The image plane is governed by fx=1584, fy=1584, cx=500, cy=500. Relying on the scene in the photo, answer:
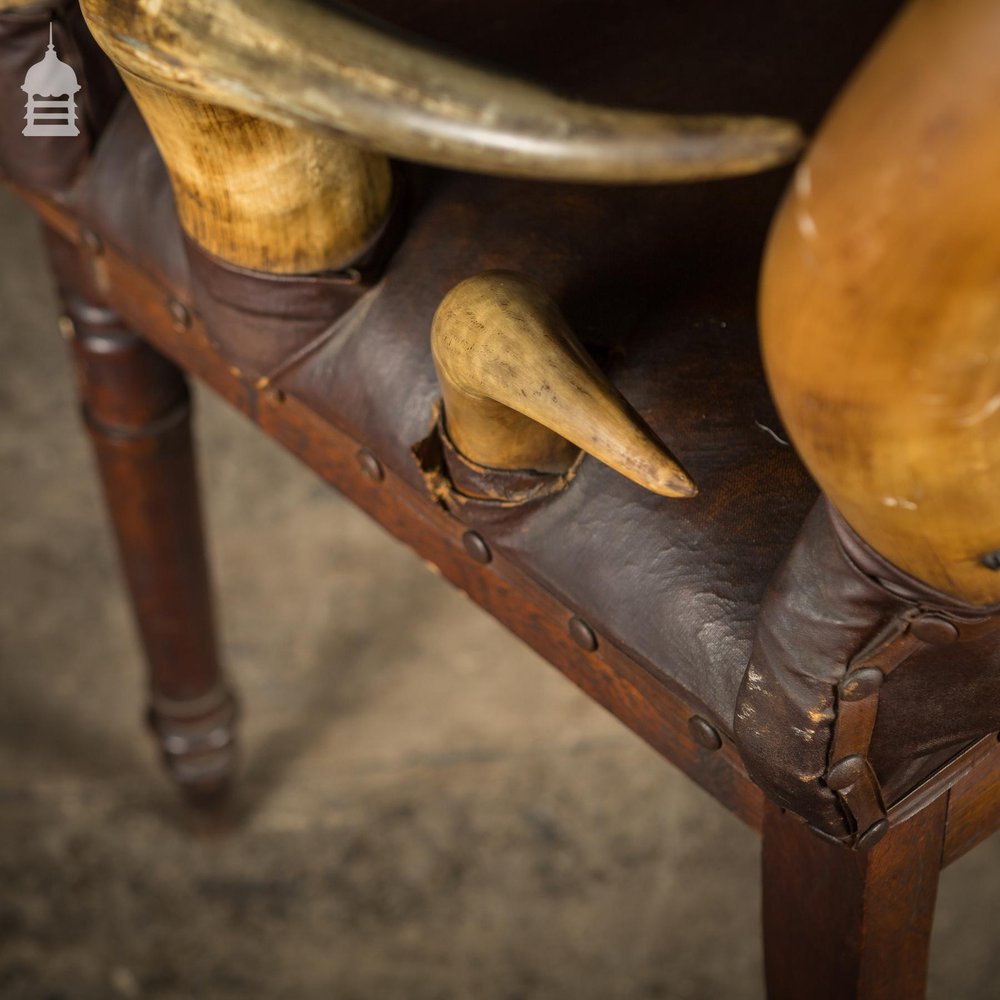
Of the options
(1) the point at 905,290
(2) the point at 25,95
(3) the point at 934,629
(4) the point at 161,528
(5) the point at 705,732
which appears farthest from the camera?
(4) the point at 161,528

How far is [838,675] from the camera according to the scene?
47 centimetres

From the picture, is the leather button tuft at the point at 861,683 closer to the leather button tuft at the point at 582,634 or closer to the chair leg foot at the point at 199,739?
the leather button tuft at the point at 582,634

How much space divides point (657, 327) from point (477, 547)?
0.36 feet

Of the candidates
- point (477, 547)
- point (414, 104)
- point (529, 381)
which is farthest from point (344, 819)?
point (414, 104)

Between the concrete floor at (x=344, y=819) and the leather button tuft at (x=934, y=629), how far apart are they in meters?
0.64

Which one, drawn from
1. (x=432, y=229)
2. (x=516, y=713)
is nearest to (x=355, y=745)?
(x=516, y=713)

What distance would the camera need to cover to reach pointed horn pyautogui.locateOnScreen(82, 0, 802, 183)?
361 mm

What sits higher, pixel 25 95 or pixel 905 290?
pixel 905 290

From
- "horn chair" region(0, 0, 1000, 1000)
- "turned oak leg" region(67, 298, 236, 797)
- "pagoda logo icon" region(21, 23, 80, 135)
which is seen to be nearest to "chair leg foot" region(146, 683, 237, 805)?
"turned oak leg" region(67, 298, 236, 797)

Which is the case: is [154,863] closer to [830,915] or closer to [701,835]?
[701,835]

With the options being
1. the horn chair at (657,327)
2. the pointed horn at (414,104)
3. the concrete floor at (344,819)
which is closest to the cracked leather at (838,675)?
the horn chair at (657,327)

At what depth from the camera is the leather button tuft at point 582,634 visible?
1.91 feet

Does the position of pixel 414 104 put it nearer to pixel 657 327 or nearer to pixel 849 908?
pixel 657 327

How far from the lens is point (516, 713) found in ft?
3.95
